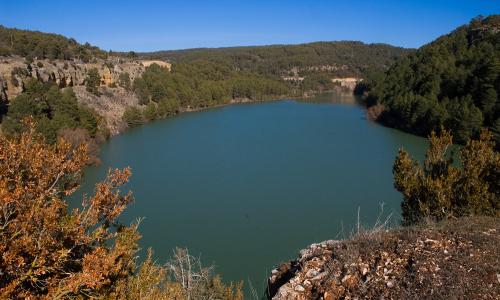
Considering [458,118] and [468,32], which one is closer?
[458,118]

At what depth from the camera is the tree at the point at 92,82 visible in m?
46.2

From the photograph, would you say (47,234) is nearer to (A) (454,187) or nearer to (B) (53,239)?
(B) (53,239)

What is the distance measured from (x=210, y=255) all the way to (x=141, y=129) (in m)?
33.4

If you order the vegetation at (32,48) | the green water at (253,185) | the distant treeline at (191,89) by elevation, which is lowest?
the green water at (253,185)


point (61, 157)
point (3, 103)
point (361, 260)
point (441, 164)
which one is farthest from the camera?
point (3, 103)

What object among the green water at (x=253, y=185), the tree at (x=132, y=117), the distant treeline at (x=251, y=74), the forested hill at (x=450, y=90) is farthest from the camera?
the distant treeline at (x=251, y=74)

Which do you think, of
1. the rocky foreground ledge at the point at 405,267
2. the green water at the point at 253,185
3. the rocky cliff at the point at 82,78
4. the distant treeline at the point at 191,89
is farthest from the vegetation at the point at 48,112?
the rocky foreground ledge at the point at 405,267

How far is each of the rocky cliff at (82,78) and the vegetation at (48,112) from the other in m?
2.45

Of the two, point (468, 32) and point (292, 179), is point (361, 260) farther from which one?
point (468, 32)

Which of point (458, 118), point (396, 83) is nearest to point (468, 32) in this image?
point (396, 83)

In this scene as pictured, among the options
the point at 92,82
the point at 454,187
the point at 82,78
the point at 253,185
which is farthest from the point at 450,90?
the point at 82,78

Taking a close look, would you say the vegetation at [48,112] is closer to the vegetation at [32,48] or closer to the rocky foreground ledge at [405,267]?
the vegetation at [32,48]

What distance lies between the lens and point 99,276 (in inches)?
145

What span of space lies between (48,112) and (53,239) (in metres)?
32.1
